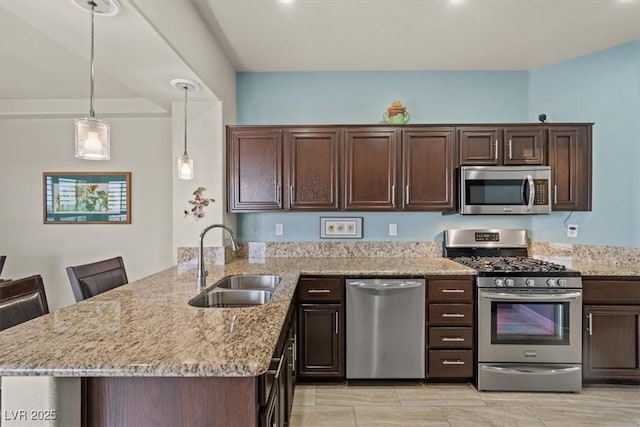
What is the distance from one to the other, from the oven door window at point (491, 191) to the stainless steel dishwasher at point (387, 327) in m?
0.92

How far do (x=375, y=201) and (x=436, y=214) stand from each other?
0.76 metres

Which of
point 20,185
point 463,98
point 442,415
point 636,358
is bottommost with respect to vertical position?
point 442,415

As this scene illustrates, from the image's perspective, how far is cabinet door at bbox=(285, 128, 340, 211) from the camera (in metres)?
3.09

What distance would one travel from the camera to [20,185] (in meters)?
3.92

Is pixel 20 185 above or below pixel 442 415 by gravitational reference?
above

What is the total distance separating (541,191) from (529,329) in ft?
3.88

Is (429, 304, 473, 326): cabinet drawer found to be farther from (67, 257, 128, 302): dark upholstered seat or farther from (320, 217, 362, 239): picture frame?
(67, 257, 128, 302): dark upholstered seat

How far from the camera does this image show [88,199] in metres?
3.91

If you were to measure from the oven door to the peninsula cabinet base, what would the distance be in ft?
7.09

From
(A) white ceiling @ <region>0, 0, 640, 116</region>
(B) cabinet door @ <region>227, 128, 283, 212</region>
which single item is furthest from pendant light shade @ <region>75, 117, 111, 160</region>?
(B) cabinet door @ <region>227, 128, 283, 212</region>

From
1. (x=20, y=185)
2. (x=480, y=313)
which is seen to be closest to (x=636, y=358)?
(x=480, y=313)

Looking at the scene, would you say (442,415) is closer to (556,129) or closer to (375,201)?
(375,201)

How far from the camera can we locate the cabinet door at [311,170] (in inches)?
122

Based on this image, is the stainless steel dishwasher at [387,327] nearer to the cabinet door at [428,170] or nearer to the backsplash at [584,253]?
the cabinet door at [428,170]
